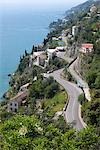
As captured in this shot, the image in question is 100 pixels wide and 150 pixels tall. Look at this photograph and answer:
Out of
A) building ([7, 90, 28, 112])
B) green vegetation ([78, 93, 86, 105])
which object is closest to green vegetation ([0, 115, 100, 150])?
green vegetation ([78, 93, 86, 105])

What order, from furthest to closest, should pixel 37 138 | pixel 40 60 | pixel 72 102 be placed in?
pixel 40 60 → pixel 72 102 → pixel 37 138

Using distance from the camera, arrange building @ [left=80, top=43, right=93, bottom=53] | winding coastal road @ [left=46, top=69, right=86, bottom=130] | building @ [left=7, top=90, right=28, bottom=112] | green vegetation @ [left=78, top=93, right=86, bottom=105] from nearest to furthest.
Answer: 1. winding coastal road @ [left=46, top=69, right=86, bottom=130]
2. green vegetation @ [left=78, top=93, right=86, bottom=105]
3. building @ [left=7, top=90, right=28, bottom=112]
4. building @ [left=80, top=43, right=93, bottom=53]

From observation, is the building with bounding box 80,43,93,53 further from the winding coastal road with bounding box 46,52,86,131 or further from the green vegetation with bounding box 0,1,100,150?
the winding coastal road with bounding box 46,52,86,131

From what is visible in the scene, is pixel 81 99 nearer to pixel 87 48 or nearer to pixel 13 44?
pixel 87 48

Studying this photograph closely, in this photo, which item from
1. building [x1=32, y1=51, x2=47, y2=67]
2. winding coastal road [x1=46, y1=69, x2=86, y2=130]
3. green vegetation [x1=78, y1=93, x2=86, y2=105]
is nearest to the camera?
winding coastal road [x1=46, y1=69, x2=86, y2=130]

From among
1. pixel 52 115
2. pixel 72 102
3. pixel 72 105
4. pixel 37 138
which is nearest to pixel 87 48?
pixel 72 102

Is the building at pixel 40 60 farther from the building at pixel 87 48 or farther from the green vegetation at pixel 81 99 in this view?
the green vegetation at pixel 81 99

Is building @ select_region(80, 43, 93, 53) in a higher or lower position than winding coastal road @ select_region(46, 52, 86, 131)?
higher

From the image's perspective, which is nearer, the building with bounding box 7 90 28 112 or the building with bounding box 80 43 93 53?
the building with bounding box 7 90 28 112

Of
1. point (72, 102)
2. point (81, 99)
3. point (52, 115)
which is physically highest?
point (52, 115)

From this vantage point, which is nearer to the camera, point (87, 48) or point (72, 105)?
point (72, 105)

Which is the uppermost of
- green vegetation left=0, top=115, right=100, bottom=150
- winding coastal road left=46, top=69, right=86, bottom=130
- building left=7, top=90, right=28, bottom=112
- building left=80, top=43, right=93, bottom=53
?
green vegetation left=0, top=115, right=100, bottom=150
